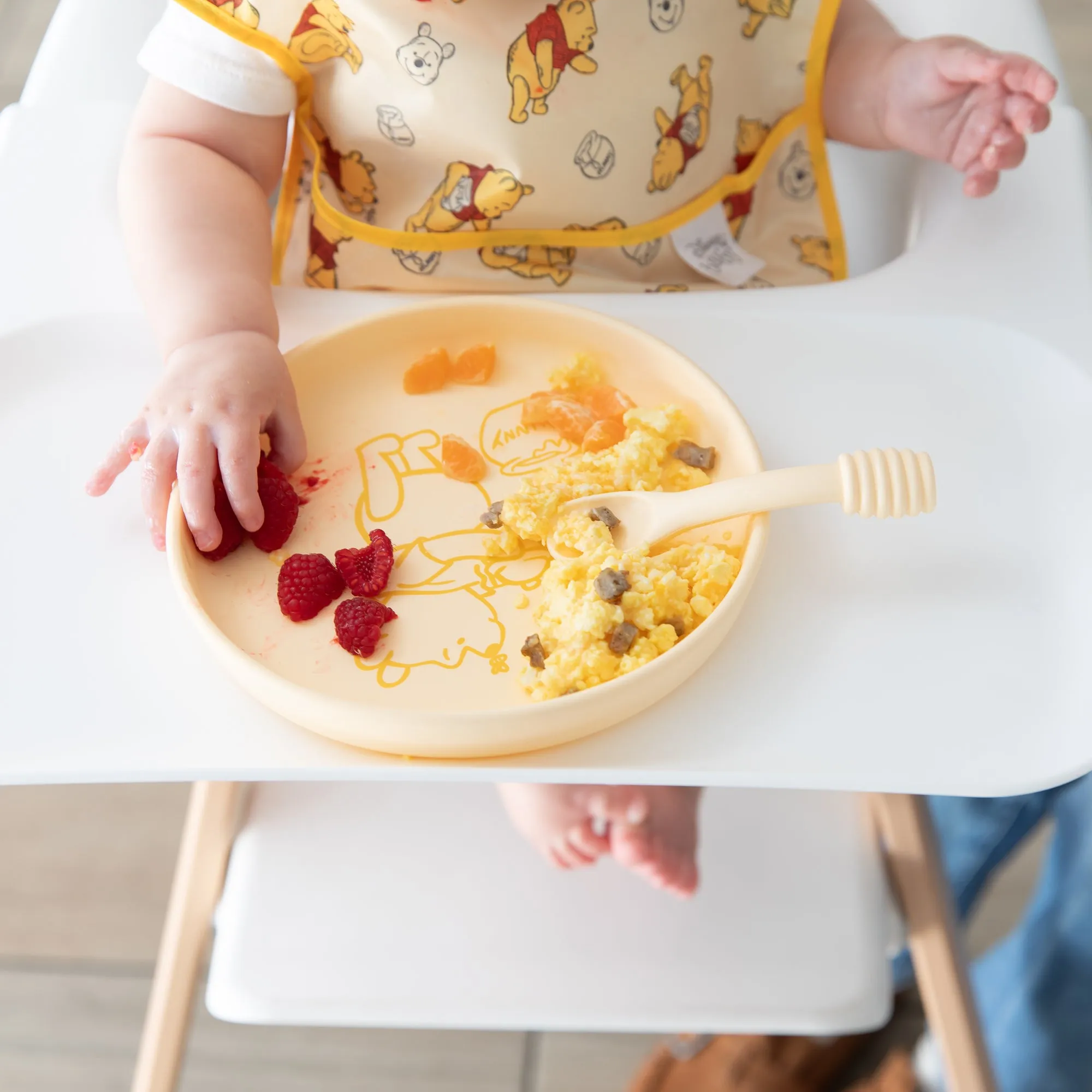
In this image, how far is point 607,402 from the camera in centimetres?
65

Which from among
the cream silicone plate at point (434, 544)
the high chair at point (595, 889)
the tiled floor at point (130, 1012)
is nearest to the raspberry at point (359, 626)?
the cream silicone plate at point (434, 544)

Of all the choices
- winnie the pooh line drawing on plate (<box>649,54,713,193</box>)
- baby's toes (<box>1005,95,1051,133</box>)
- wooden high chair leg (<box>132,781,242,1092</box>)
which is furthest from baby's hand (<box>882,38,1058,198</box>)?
wooden high chair leg (<box>132,781,242,1092</box>)

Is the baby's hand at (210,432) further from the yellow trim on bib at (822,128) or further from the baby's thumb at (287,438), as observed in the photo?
the yellow trim on bib at (822,128)

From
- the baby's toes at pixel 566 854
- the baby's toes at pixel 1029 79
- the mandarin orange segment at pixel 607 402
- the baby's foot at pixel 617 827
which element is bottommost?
the baby's toes at pixel 566 854

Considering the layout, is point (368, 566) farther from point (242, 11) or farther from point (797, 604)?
point (242, 11)

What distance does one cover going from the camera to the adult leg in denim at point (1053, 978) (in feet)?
2.53

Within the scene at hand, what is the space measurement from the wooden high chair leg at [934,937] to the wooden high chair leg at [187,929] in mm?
480

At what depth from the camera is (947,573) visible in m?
0.59

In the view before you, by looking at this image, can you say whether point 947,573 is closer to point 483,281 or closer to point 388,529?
point 388,529

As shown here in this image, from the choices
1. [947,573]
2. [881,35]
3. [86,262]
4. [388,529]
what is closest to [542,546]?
[388,529]

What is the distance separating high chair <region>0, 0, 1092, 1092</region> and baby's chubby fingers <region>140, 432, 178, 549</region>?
0.41ft

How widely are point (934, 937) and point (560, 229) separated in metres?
0.56

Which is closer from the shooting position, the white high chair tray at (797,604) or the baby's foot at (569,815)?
the white high chair tray at (797,604)

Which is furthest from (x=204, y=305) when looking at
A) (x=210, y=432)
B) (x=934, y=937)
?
(x=934, y=937)
